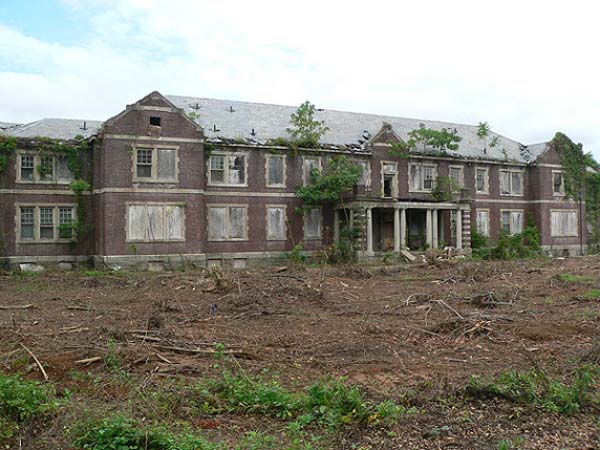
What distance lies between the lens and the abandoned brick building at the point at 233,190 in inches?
1160

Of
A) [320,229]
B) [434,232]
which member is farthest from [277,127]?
[434,232]

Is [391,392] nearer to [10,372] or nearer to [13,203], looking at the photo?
[10,372]

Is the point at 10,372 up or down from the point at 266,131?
down

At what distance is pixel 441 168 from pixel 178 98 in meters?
17.7

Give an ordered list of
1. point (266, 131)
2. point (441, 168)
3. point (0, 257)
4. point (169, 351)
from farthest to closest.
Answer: point (441, 168), point (266, 131), point (0, 257), point (169, 351)

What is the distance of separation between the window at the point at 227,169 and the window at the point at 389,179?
938cm

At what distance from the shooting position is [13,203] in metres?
29.2

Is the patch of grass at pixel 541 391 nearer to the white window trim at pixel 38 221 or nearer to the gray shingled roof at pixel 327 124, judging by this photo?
the white window trim at pixel 38 221

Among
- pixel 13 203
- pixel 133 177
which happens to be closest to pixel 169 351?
pixel 133 177

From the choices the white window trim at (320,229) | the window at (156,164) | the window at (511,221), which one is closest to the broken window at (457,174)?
the window at (511,221)

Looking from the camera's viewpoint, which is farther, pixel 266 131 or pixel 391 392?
pixel 266 131

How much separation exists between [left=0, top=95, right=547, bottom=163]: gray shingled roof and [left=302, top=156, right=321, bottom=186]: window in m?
1.37

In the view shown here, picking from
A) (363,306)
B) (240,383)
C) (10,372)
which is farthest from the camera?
(363,306)

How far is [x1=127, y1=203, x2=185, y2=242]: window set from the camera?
2952cm
